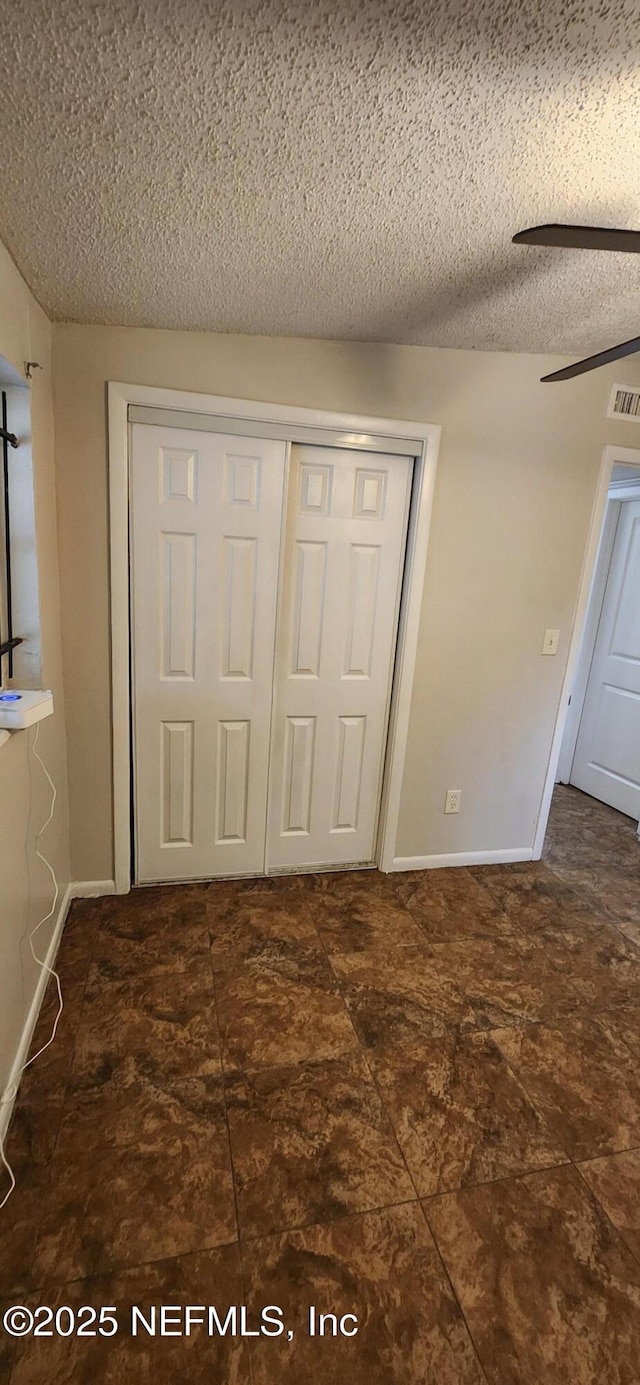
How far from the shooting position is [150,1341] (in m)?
1.04

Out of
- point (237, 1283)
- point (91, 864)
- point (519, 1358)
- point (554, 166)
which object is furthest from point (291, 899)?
point (554, 166)

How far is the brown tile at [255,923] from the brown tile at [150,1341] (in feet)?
2.91

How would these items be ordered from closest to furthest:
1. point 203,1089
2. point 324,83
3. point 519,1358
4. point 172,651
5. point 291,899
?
point 324,83, point 519,1358, point 203,1089, point 172,651, point 291,899

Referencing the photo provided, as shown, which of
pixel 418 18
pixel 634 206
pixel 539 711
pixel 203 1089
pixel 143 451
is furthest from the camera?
pixel 539 711

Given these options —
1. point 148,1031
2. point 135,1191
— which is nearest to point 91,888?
point 148,1031

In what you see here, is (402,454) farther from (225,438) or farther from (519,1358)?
(519,1358)

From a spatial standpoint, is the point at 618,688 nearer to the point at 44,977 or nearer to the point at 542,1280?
the point at 542,1280

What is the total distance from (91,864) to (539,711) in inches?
83.2

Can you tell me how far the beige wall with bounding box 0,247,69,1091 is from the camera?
1411 mm

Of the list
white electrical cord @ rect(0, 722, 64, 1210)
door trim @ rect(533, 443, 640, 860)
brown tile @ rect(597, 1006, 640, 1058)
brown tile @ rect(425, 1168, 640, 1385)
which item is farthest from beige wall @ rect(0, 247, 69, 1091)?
door trim @ rect(533, 443, 640, 860)

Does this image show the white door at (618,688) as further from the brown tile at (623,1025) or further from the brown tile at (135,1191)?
the brown tile at (135,1191)

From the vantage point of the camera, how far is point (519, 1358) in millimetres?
1051

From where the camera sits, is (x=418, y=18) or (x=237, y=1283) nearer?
(x=418, y=18)

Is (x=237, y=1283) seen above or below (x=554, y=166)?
below
